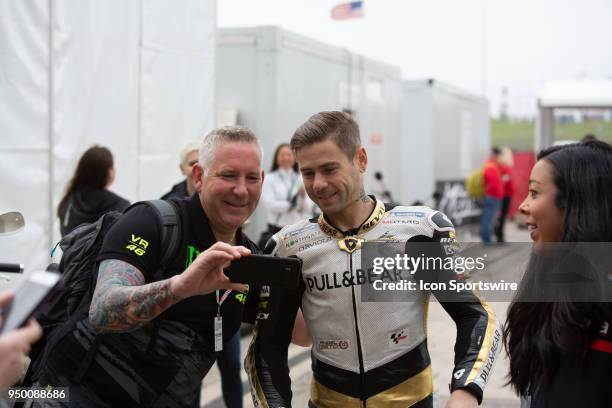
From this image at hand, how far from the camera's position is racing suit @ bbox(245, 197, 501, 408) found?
2342 millimetres

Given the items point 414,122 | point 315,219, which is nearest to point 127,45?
point 315,219

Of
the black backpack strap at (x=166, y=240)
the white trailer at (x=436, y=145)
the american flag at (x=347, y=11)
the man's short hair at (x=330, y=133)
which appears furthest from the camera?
the american flag at (x=347, y=11)

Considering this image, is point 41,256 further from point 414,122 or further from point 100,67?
point 414,122

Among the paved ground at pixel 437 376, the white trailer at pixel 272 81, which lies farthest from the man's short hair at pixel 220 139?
the white trailer at pixel 272 81

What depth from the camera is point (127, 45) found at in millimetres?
5801

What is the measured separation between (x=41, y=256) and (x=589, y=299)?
13.3ft

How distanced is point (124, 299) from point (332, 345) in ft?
2.44

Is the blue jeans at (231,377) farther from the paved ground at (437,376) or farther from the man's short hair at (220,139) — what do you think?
the man's short hair at (220,139)

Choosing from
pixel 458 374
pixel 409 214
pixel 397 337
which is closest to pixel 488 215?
pixel 409 214

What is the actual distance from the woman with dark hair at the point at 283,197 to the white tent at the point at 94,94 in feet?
2.92

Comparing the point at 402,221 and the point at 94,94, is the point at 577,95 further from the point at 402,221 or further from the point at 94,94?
the point at 402,221

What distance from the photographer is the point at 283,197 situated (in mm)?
7246

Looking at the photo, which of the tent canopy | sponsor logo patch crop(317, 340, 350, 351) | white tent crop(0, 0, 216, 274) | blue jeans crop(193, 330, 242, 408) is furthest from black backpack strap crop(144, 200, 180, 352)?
the tent canopy

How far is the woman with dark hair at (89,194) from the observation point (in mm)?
4695
